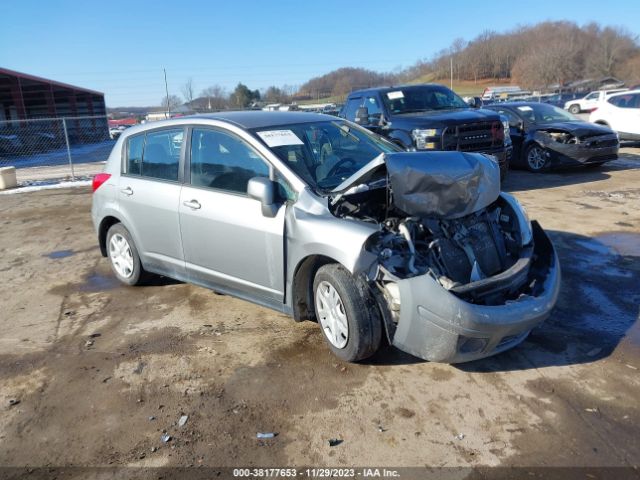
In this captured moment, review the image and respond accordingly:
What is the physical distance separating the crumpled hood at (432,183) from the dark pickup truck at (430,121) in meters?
4.69

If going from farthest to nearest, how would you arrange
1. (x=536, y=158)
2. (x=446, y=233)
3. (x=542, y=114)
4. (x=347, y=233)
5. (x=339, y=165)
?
(x=542, y=114) → (x=536, y=158) → (x=339, y=165) → (x=446, y=233) → (x=347, y=233)

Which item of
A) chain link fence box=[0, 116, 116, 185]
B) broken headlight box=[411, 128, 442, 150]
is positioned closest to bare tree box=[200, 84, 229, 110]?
chain link fence box=[0, 116, 116, 185]

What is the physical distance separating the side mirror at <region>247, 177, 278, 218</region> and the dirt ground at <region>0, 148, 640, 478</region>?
1099 millimetres

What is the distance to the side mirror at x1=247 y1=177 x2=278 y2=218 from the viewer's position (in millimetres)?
3828

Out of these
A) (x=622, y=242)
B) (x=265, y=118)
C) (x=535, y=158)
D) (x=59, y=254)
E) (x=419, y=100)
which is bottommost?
(x=59, y=254)

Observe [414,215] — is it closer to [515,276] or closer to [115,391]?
[515,276]

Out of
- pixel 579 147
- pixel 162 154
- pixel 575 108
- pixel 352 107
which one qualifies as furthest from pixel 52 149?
pixel 575 108

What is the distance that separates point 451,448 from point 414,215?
155 centimetres

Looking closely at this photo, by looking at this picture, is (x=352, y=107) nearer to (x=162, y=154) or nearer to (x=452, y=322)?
(x=162, y=154)

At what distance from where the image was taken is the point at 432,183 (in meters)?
3.69

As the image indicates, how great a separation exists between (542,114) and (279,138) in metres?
9.59

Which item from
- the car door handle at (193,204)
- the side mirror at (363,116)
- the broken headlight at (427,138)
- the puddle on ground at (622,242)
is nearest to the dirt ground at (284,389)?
the puddle on ground at (622,242)

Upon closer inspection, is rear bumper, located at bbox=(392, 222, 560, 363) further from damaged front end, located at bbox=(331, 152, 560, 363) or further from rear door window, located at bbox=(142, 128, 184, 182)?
rear door window, located at bbox=(142, 128, 184, 182)

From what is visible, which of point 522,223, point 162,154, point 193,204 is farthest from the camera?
point 162,154
